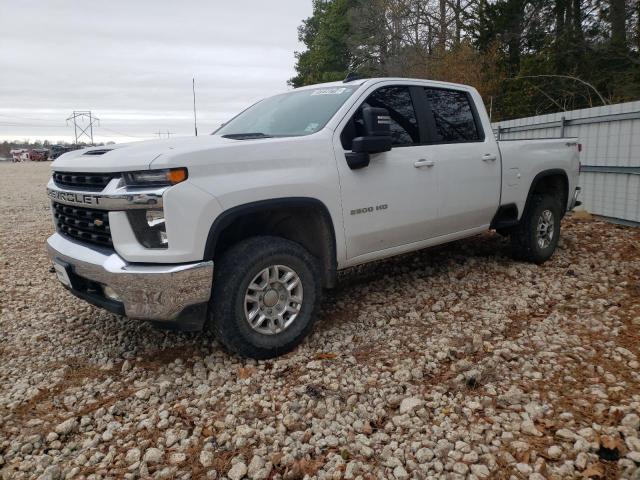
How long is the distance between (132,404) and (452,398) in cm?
193

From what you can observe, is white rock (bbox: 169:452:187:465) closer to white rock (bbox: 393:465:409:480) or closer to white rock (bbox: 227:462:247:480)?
white rock (bbox: 227:462:247:480)

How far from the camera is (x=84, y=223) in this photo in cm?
331

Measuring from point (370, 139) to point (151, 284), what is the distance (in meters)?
1.79

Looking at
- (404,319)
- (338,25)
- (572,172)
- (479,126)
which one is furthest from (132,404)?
(338,25)

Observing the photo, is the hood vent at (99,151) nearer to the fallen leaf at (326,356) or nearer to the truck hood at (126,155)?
the truck hood at (126,155)

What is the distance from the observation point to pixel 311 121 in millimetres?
3873

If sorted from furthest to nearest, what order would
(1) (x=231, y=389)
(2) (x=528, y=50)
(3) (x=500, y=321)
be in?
(2) (x=528, y=50) < (3) (x=500, y=321) < (1) (x=231, y=389)

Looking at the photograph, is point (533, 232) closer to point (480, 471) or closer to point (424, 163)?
point (424, 163)

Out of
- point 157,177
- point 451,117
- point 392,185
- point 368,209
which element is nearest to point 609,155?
point 451,117

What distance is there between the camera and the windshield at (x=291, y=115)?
12.6 ft

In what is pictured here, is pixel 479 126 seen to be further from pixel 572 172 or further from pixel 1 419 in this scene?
pixel 1 419

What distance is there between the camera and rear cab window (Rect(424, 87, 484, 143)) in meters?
4.50

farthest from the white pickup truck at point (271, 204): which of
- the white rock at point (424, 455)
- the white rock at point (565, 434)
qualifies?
the white rock at point (565, 434)

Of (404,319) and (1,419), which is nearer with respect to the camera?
(1,419)
